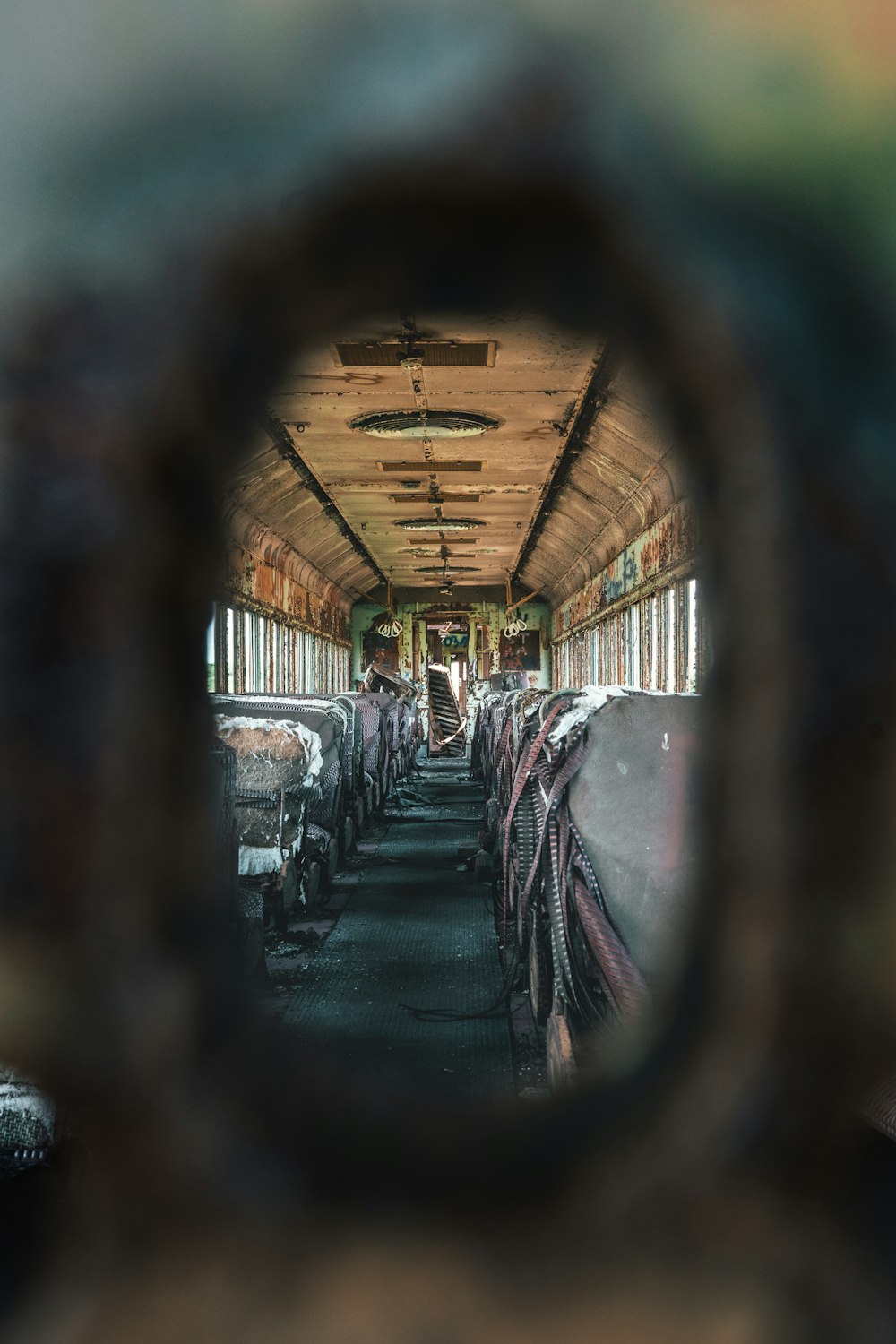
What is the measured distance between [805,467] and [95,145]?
1.65m

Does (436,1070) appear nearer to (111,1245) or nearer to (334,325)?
(111,1245)

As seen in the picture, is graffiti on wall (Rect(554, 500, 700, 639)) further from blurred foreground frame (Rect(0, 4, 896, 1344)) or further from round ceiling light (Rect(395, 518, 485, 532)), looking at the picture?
blurred foreground frame (Rect(0, 4, 896, 1344))

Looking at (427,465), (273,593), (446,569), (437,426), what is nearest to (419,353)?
(437,426)

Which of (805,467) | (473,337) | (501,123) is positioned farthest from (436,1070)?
(473,337)

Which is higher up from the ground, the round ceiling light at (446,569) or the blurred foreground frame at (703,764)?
the round ceiling light at (446,569)

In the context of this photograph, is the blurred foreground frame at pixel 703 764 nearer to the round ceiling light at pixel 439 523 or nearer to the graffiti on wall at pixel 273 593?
the graffiti on wall at pixel 273 593

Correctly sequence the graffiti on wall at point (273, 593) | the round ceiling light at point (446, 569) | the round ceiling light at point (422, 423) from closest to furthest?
1. the round ceiling light at point (422, 423)
2. the graffiti on wall at point (273, 593)
3. the round ceiling light at point (446, 569)

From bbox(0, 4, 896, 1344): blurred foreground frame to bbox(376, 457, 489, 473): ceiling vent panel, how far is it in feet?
33.9

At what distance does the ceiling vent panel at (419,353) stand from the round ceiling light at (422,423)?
1.63 metres

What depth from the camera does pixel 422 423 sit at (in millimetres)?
10695

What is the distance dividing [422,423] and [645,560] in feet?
11.5

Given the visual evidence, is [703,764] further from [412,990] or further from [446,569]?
[446,569]

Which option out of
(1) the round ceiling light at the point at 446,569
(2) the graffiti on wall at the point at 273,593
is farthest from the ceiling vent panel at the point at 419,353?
(1) the round ceiling light at the point at 446,569

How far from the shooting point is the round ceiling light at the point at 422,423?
10344 mm
